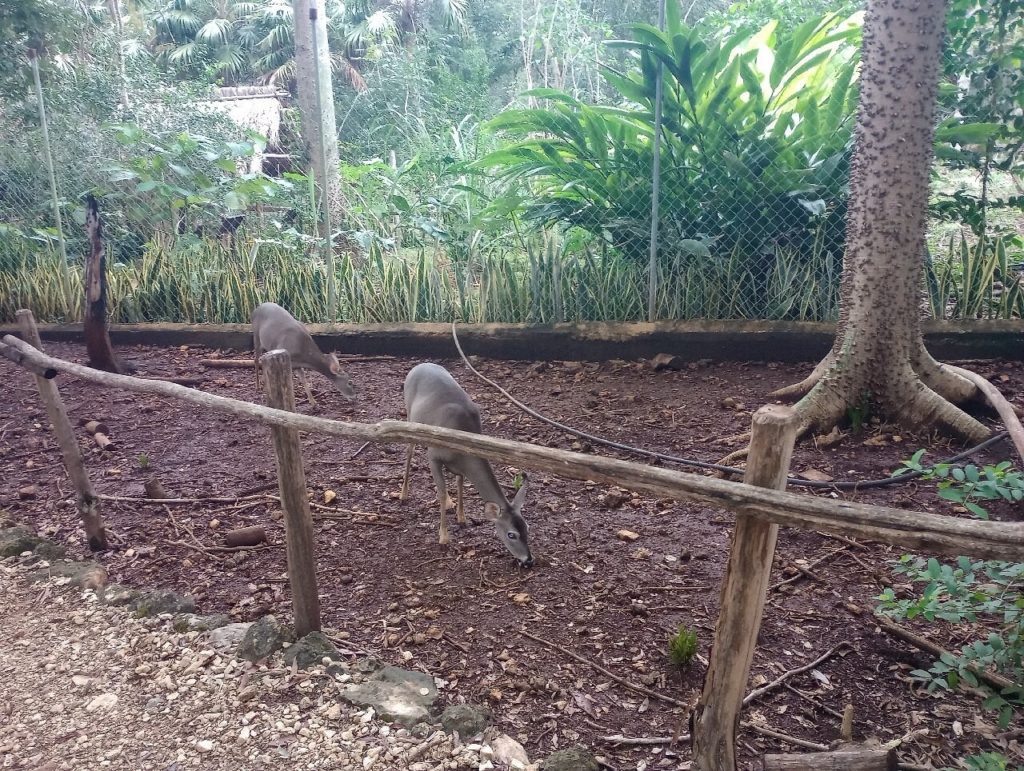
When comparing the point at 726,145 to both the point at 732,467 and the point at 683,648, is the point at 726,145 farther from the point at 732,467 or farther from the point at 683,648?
the point at 683,648

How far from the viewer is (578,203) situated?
6961 millimetres

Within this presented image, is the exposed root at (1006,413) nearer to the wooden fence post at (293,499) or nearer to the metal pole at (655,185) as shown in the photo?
the metal pole at (655,185)

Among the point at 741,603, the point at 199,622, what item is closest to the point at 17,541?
the point at 199,622

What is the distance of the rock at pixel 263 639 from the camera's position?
2990 millimetres

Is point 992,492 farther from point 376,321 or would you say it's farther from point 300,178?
point 300,178

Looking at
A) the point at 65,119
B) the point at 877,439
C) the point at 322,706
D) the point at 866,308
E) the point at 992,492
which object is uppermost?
the point at 65,119

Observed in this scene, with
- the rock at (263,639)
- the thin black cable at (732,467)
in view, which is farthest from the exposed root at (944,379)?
the rock at (263,639)

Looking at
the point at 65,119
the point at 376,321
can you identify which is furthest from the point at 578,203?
the point at 65,119

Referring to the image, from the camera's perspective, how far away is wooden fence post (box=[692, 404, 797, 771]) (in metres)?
1.93

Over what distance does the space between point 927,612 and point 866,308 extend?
2.74m

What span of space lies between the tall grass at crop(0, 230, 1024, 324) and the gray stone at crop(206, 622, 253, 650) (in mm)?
4288

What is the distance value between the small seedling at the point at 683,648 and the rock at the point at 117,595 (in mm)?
2438

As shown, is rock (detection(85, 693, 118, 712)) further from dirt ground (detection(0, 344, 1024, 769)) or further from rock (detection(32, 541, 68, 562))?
rock (detection(32, 541, 68, 562))

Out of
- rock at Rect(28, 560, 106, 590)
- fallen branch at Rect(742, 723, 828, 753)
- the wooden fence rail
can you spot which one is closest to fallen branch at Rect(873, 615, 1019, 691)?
fallen branch at Rect(742, 723, 828, 753)
